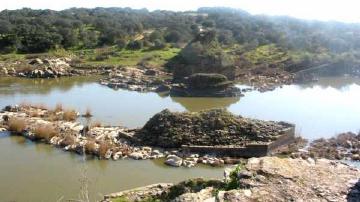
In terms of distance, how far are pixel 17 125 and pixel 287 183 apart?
927 inches

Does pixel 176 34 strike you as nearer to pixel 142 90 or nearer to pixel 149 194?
pixel 142 90

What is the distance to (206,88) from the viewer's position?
45.8 metres

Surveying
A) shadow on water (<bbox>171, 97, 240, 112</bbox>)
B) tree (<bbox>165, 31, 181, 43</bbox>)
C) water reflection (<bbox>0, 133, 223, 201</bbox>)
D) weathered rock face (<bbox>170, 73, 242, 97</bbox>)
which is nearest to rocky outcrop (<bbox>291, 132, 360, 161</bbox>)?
water reflection (<bbox>0, 133, 223, 201</bbox>)

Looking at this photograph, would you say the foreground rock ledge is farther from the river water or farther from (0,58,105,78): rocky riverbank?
(0,58,105,78): rocky riverbank

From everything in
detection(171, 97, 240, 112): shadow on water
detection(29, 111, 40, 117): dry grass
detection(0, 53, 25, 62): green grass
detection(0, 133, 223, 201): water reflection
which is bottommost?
detection(0, 133, 223, 201): water reflection

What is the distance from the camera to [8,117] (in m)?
33.4

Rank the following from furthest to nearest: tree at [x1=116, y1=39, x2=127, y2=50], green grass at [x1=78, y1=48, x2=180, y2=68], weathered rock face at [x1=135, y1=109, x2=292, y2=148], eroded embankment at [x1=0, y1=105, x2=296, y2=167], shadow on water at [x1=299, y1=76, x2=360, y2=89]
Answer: tree at [x1=116, y1=39, x2=127, y2=50]
green grass at [x1=78, y1=48, x2=180, y2=68]
shadow on water at [x1=299, y1=76, x2=360, y2=89]
weathered rock face at [x1=135, y1=109, x2=292, y2=148]
eroded embankment at [x1=0, y1=105, x2=296, y2=167]

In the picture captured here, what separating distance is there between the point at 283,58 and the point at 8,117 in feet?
133

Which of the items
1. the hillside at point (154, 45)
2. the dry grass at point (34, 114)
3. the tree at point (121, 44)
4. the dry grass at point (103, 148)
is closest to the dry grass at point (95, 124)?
the dry grass at point (34, 114)

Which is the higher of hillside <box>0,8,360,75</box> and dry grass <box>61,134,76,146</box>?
hillside <box>0,8,360,75</box>

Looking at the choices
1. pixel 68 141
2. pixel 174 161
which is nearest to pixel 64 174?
pixel 68 141

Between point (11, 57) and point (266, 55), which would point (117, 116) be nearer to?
point (11, 57)

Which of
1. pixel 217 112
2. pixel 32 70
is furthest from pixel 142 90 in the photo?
pixel 217 112

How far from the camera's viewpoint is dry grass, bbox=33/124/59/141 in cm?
2893
